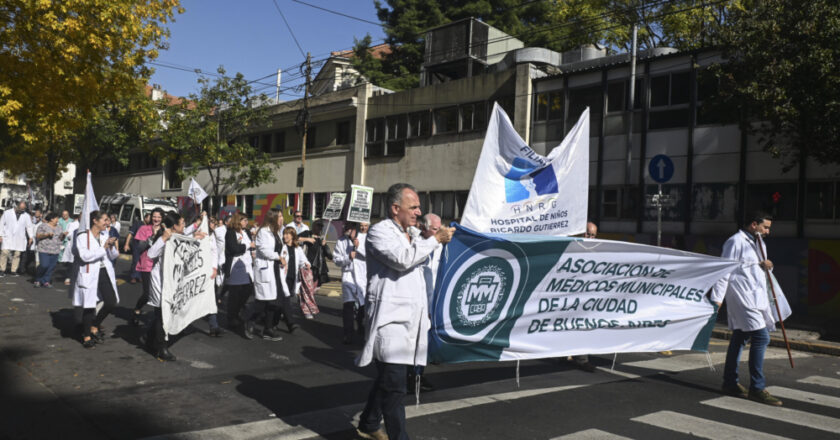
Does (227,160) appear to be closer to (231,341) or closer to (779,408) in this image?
(231,341)

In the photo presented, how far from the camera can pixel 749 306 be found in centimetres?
686

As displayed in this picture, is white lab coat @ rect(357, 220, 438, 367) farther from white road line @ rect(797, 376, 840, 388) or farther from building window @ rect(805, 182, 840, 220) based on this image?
building window @ rect(805, 182, 840, 220)

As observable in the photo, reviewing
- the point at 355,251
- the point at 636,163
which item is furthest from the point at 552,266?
the point at 636,163

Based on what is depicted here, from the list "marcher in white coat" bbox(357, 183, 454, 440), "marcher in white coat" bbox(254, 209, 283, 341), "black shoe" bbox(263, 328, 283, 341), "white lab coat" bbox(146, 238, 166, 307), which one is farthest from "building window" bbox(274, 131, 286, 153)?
"marcher in white coat" bbox(357, 183, 454, 440)

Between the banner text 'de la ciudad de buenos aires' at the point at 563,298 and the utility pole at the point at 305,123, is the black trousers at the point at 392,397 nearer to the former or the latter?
the banner text 'de la ciudad de buenos aires' at the point at 563,298

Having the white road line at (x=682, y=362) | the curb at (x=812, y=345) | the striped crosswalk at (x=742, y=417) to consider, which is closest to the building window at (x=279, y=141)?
the curb at (x=812, y=345)

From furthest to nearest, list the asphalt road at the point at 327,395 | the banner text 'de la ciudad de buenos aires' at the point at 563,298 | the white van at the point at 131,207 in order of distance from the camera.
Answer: the white van at the point at 131,207 → the banner text 'de la ciudad de buenos aires' at the point at 563,298 → the asphalt road at the point at 327,395

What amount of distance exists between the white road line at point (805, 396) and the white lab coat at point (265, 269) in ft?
21.6

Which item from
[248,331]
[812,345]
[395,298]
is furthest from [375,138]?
[395,298]

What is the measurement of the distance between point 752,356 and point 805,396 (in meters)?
0.94

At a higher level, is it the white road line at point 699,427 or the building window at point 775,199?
the building window at point 775,199

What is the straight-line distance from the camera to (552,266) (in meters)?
6.62

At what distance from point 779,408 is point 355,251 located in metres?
5.66

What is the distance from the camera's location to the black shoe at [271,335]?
9484 mm
